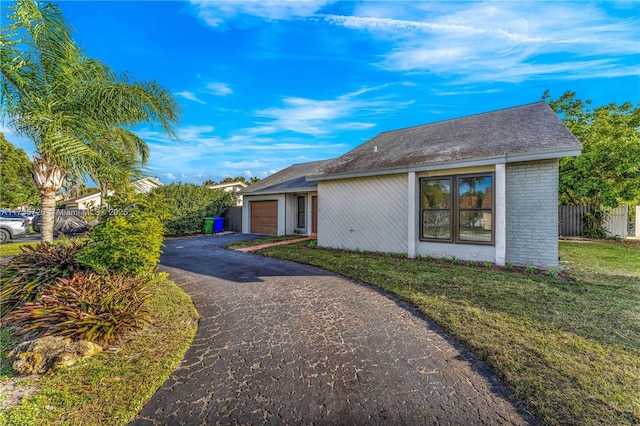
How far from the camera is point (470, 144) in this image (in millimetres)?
8141

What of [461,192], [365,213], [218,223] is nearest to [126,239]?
[365,213]

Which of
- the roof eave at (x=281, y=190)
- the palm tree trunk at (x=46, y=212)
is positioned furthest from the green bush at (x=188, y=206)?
the palm tree trunk at (x=46, y=212)

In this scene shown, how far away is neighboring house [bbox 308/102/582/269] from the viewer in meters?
6.90

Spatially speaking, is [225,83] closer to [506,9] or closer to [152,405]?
[506,9]

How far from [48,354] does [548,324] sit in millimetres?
6205

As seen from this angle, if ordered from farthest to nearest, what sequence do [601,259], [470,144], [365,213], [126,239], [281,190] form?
[281,190] → [365,213] → [601,259] → [470,144] → [126,239]

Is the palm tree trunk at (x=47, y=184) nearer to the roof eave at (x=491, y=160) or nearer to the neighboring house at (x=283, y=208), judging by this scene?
the roof eave at (x=491, y=160)

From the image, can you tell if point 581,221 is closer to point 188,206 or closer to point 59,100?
point 59,100

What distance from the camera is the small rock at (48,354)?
279 cm

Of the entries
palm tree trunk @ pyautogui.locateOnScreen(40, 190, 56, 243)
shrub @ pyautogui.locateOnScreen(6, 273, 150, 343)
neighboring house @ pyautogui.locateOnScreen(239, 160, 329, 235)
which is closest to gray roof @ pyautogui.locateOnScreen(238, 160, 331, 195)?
neighboring house @ pyautogui.locateOnScreen(239, 160, 329, 235)

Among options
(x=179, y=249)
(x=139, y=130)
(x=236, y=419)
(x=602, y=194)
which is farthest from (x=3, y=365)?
(x=602, y=194)

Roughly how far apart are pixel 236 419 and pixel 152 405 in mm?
797

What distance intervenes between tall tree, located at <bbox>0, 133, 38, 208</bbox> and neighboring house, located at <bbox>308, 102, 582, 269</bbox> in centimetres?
3315

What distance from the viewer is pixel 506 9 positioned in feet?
22.4
